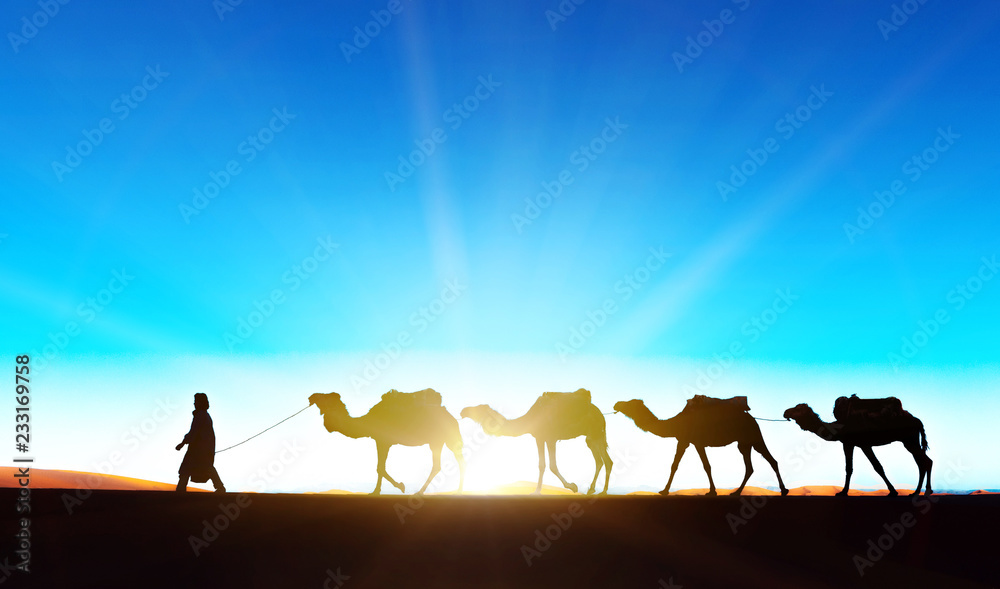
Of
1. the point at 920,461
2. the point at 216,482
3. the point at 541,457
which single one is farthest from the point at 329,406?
the point at 920,461

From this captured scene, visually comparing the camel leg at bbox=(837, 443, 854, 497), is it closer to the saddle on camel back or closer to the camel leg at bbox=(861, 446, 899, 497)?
the camel leg at bbox=(861, 446, 899, 497)

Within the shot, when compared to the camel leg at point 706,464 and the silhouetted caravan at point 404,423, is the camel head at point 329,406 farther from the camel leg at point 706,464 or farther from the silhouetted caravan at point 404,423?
the camel leg at point 706,464

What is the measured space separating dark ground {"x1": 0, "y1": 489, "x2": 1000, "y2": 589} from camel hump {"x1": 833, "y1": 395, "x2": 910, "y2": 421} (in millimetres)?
2948

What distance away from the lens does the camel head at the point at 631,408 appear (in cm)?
1841

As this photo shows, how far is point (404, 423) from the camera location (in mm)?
18188

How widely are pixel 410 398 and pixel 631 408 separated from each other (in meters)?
5.82

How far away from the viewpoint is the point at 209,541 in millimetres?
11523

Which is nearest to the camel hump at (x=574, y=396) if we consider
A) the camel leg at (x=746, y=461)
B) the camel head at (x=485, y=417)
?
the camel head at (x=485, y=417)

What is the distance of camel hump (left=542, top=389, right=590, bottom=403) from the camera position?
61.4 ft

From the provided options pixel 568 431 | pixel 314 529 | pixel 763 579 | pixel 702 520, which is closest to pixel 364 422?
pixel 568 431

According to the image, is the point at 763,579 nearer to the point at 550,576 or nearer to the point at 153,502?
the point at 550,576
